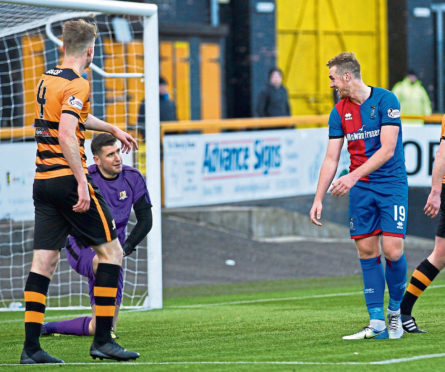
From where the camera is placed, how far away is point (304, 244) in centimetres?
1694

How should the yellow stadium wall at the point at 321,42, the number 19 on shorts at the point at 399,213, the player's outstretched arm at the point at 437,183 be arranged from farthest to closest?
1. the yellow stadium wall at the point at 321,42
2. the player's outstretched arm at the point at 437,183
3. the number 19 on shorts at the point at 399,213

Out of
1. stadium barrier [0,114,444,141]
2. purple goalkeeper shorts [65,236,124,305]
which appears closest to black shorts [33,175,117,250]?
purple goalkeeper shorts [65,236,124,305]

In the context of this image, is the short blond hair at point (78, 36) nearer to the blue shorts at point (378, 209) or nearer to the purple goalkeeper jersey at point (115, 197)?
the purple goalkeeper jersey at point (115, 197)

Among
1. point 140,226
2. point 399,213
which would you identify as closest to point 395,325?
point 399,213

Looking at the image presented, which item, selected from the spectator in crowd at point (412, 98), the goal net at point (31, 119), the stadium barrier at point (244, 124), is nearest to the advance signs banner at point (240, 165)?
the stadium barrier at point (244, 124)

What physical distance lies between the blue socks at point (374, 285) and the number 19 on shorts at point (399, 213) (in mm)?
321

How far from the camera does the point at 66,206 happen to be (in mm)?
6719

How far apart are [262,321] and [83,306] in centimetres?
261

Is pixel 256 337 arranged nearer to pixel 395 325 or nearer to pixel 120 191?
pixel 395 325

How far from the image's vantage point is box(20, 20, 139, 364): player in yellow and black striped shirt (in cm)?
666

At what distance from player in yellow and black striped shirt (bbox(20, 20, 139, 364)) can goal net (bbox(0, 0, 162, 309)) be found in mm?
2773

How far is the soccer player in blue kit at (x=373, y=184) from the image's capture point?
293 inches

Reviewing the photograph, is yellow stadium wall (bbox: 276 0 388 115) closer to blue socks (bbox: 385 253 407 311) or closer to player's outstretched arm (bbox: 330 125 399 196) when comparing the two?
blue socks (bbox: 385 253 407 311)

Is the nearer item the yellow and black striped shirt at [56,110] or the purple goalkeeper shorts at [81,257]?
the yellow and black striped shirt at [56,110]
